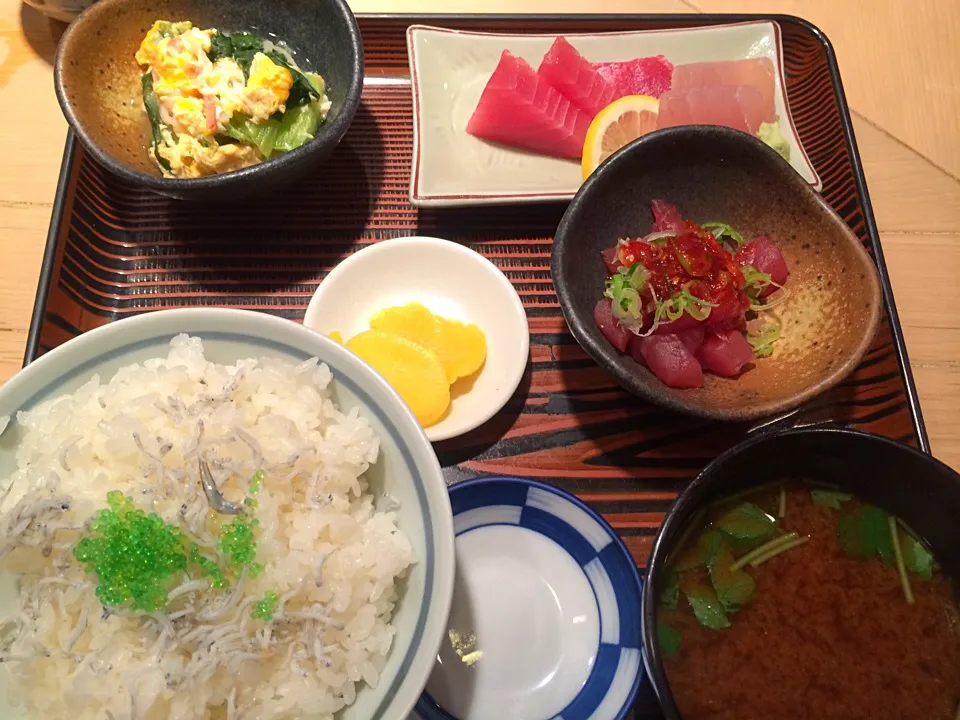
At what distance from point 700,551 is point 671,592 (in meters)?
0.13

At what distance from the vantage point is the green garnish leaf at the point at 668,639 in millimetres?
1484

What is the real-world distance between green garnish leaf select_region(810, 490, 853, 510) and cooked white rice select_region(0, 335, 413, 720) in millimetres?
1066

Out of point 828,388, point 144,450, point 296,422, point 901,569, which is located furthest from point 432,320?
point 901,569

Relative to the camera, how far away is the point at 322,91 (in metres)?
2.23

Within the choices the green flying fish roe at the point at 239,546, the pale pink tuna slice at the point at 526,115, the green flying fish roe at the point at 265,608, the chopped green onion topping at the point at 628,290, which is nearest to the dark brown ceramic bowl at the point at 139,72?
the pale pink tuna slice at the point at 526,115

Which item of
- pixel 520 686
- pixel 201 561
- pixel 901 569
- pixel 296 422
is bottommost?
pixel 520 686

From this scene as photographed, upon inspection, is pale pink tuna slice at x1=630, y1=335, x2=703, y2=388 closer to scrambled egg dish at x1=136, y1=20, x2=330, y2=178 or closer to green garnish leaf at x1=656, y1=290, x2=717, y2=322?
green garnish leaf at x1=656, y1=290, x2=717, y2=322

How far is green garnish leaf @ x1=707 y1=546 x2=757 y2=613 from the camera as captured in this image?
155cm

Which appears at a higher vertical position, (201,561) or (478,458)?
(201,561)

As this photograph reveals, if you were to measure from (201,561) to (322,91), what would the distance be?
1643 millimetres

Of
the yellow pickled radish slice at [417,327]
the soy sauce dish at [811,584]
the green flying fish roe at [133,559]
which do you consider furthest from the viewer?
the yellow pickled radish slice at [417,327]

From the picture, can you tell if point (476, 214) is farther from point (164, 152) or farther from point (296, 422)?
point (296, 422)

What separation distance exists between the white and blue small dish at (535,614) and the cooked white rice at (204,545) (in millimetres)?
414

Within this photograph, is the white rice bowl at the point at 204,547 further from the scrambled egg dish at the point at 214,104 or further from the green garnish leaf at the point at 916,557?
the green garnish leaf at the point at 916,557
